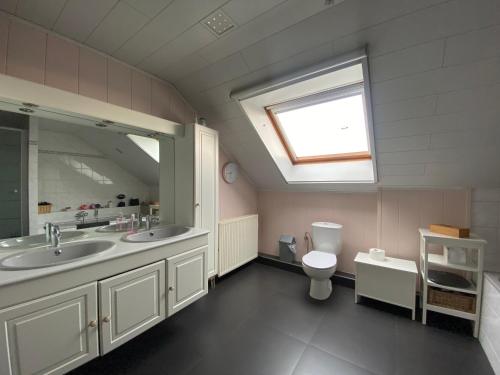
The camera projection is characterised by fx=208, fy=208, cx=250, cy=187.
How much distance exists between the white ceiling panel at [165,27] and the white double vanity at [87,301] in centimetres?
140

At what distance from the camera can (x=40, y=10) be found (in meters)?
1.18

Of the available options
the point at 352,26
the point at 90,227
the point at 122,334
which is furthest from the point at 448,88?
the point at 90,227

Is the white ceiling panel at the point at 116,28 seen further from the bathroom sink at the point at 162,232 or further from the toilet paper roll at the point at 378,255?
the toilet paper roll at the point at 378,255

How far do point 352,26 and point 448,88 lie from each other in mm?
737

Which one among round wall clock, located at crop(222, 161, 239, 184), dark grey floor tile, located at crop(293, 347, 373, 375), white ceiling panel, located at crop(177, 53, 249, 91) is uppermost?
white ceiling panel, located at crop(177, 53, 249, 91)

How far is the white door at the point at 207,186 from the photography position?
6.50 feet

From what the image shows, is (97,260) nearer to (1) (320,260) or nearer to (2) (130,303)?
(2) (130,303)

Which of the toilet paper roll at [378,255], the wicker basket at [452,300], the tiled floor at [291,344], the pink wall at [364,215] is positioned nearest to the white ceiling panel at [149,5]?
the tiled floor at [291,344]

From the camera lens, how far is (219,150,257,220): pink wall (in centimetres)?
258

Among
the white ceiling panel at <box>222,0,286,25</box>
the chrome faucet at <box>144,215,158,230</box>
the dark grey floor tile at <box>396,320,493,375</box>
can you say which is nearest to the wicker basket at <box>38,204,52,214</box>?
the chrome faucet at <box>144,215,158,230</box>

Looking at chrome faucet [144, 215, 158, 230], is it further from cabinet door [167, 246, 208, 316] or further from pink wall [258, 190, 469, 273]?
pink wall [258, 190, 469, 273]

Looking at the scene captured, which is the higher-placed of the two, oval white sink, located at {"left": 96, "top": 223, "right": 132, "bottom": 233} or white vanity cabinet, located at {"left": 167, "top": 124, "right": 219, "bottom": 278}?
white vanity cabinet, located at {"left": 167, "top": 124, "right": 219, "bottom": 278}

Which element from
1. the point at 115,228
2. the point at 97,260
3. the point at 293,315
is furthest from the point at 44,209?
the point at 293,315

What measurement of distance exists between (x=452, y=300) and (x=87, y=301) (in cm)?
264
